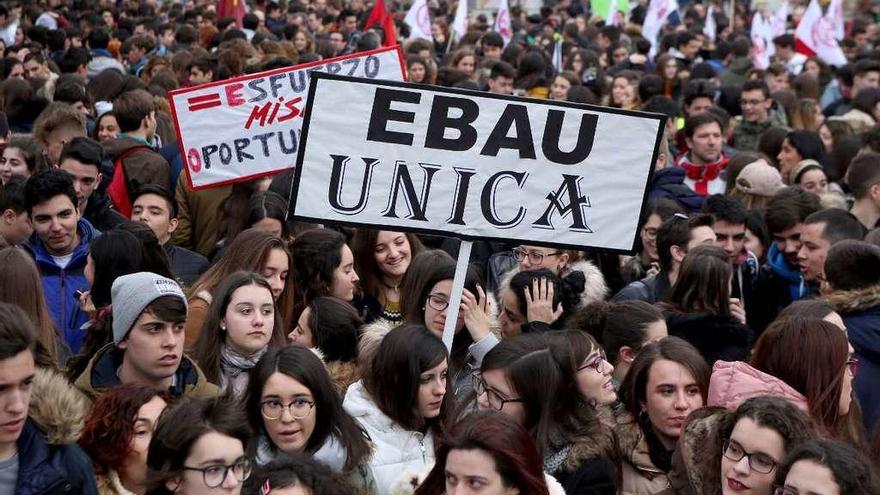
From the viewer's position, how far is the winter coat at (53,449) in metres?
4.11

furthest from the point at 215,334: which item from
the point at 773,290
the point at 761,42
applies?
the point at 761,42

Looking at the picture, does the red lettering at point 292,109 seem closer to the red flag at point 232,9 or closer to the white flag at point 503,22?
the red flag at point 232,9

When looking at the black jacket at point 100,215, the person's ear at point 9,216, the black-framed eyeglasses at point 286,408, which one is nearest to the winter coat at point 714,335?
the black-framed eyeglasses at point 286,408

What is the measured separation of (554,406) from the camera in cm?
511

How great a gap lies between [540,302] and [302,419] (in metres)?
1.80

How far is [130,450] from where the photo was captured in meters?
4.71

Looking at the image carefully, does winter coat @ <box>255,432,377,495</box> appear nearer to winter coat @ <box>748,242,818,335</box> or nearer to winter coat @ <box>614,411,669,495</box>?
winter coat @ <box>614,411,669,495</box>

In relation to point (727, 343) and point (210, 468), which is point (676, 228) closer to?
point (727, 343)

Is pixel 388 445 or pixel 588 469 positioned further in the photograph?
pixel 388 445

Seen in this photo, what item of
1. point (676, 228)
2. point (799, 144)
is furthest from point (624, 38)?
point (676, 228)

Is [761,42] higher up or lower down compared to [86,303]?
lower down

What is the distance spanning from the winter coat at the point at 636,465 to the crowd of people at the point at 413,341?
11 mm

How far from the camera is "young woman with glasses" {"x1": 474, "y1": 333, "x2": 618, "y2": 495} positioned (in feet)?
16.1

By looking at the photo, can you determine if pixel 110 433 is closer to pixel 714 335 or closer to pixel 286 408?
pixel 286 408
